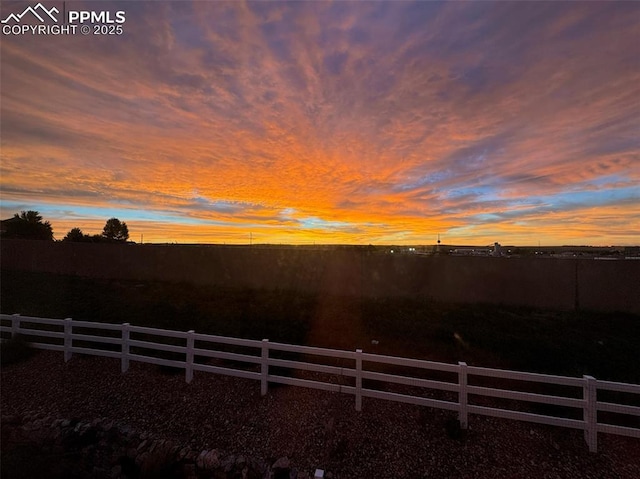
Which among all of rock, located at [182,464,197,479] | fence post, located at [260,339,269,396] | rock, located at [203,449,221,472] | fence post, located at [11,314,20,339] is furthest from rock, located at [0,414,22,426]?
fence post, located at [260,339,269,396]

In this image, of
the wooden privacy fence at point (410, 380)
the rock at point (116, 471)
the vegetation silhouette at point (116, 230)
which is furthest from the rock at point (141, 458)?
the vegetation silhouette at point (116, 230)

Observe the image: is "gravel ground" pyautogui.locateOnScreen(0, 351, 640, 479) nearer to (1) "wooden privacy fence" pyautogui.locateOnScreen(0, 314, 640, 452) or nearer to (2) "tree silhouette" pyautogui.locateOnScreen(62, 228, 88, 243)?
Result: (1) "wooden privacy fence" pyautogui.locateOnScreen(0, 314, 640, 452)

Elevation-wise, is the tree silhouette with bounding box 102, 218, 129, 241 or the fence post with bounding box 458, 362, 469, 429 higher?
the tree silhouette with bounding box 102, 218, 129, 241

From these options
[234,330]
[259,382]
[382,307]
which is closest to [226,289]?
[234,330]

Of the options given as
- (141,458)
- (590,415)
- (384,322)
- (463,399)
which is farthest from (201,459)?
(384,322)

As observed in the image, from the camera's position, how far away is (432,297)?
1589 centimetres

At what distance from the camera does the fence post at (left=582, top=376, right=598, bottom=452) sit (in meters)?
5.79

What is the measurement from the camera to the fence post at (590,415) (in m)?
5.79

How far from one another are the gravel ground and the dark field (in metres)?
2.77

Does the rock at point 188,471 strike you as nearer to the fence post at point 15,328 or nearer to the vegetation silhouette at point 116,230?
the fence post at point 15,328

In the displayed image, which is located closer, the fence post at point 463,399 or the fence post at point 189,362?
the fence post at point 463,399

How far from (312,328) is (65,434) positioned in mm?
6998

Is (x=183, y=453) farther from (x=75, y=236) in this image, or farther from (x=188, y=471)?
(x=75, y=236)

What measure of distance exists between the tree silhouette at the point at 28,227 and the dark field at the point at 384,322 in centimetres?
4372
